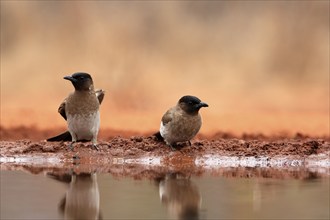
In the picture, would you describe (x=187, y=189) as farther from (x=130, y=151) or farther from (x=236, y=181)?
(x=130, y=151)

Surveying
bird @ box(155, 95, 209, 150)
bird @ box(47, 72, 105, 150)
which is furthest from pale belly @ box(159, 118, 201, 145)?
bird @ box(47, 72, 105, 150)

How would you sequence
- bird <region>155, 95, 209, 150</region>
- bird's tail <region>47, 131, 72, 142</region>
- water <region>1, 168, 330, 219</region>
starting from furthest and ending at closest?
bird's tail <region>47, 131, 72, 142</region> < bird <region>155, 95, 209, 150</region> < water <region>1, 168, 330, 219</region>

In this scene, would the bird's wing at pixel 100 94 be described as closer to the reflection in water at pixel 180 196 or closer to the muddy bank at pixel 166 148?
the muddy bank at pixel 166 148

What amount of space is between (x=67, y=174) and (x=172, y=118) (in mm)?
2142

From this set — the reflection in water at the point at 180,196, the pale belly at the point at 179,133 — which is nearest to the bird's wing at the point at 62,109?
the pale belly at the point at 179,133

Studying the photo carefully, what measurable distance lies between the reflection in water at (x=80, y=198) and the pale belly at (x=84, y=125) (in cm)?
151

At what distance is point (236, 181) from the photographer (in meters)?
11.0

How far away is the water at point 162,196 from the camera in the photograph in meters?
8.13

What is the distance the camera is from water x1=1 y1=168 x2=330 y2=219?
26.7ft

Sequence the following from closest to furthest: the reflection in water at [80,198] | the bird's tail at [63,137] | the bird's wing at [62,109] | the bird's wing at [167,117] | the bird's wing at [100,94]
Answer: the reflection in water at [80,198] → the bird's wing at [167,117] → the bird's wing at [62,109] → the bird's wing at [100,94] → the bird's tail at [63,137]

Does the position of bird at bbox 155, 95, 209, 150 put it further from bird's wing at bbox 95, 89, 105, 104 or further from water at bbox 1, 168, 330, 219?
water at bbox 1, 168, 330, 219

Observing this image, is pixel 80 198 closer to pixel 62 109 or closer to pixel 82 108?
pixel 82 108

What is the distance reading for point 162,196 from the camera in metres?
9.52

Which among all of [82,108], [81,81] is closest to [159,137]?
[82,108]
